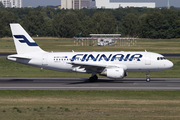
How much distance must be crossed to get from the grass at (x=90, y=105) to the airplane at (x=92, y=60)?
817cm

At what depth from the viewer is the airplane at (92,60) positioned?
134ft

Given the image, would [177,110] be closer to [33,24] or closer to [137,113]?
[137,113]

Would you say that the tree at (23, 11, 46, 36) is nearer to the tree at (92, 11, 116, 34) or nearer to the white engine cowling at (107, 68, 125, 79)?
the tree at (92, 11, 116, 34)

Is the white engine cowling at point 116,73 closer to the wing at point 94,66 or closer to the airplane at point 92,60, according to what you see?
the airplane at point 92,60

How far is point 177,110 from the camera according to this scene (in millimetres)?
24109

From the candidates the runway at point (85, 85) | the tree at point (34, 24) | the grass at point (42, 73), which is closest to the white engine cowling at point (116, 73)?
the runway at point (85, 85)

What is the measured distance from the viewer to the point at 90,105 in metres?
26.3

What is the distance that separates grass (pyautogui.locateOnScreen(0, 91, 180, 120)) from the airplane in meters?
8.17

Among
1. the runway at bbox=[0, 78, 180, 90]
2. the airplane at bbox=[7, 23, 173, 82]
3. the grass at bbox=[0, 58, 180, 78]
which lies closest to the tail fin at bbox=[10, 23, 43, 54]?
the airplane at bbox=[7, 23, 173, 82]

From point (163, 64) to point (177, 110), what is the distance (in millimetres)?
17407

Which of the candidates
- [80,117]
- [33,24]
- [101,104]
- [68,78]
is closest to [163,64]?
[68,78]

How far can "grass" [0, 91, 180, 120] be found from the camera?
22.5 meters

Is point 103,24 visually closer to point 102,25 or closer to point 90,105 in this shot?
point 102,25

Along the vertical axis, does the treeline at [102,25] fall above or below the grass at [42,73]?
above
